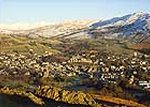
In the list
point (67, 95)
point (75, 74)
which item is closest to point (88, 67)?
point (75, 74)

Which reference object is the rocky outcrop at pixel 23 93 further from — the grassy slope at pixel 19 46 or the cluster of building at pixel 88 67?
the grassy slope at pixel 19 46

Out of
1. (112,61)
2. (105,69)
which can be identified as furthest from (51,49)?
(105,69)

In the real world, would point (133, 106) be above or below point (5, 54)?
below

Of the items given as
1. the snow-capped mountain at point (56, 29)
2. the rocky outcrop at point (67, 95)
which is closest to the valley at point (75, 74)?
the rocky outcrop at point (67, 95)

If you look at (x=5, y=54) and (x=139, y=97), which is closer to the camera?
(x=139, y=97)

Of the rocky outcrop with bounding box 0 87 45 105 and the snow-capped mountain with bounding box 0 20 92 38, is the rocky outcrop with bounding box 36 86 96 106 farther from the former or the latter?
the snow-capped mountain with bounding box 0 20 92 38

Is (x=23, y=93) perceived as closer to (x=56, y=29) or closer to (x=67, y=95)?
(x=67, y=95)

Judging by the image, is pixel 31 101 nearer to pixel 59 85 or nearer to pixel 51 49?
pixel 59 85

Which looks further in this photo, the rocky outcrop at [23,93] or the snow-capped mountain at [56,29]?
the snow-capped mountain at [56,29]
